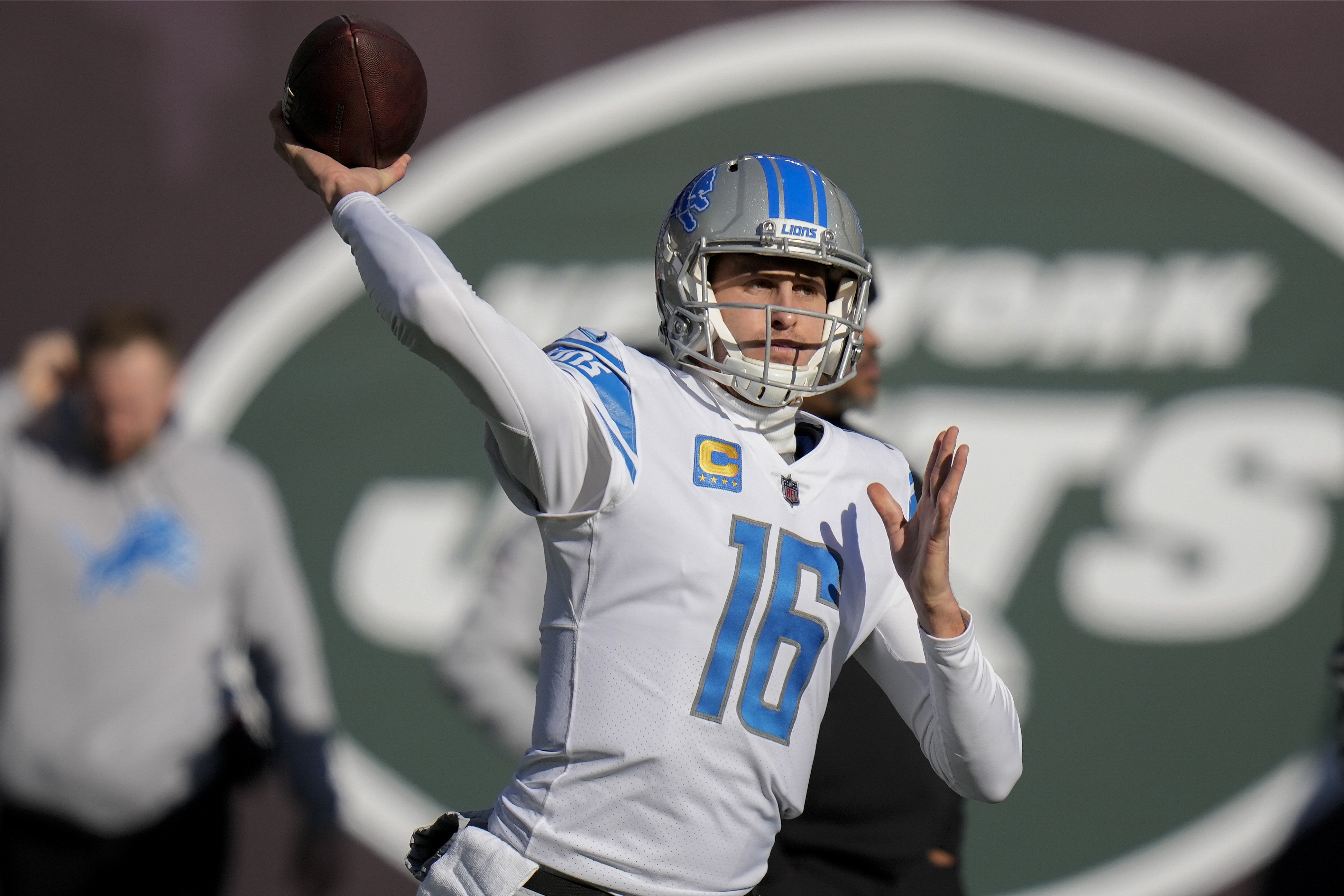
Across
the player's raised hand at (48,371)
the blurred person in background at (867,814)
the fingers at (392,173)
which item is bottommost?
the blurred person in background at (867,814)

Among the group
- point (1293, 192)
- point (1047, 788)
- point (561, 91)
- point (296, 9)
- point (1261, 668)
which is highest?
point (296, 9)

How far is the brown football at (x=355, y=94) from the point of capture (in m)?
1.83

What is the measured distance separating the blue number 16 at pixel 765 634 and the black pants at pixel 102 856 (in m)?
2.16

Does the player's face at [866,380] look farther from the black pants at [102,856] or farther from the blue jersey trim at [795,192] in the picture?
the black pants at [102,856]

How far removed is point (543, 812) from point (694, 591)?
349mm

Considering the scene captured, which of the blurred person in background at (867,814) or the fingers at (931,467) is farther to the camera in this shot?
the blurred person in background at (867,814)

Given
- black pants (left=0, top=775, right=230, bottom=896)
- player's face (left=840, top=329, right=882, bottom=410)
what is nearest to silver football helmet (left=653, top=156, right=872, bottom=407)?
player's face (left=840, top=329, right=882, bottom=410)

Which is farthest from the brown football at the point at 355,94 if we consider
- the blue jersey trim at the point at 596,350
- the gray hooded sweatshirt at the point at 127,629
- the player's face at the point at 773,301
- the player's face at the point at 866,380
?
the gray hooded sweatshirt at the point at 127,629

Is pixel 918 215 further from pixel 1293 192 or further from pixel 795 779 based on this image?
pixel 795 779

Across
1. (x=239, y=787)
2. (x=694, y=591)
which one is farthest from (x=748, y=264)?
(x=239, y=787)

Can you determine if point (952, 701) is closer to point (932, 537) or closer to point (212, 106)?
point (932, 537)

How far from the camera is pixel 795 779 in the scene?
1841 millimetres

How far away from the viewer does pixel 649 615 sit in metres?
1.72

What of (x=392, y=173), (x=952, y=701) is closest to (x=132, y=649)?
(x=392, y=173)
